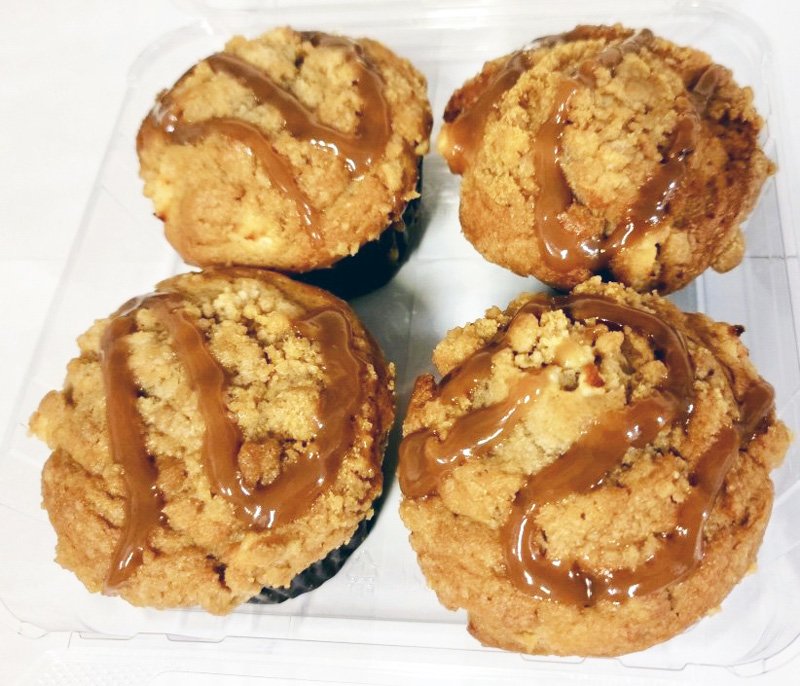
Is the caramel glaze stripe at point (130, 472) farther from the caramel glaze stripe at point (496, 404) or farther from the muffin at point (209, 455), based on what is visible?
the caramel glaze stripe at point (496, 404)

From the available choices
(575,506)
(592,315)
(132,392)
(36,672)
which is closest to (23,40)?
(132,392)

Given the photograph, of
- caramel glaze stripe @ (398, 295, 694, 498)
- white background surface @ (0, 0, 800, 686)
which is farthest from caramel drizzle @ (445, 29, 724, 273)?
white background surface @ (0, 0, 800, 686)

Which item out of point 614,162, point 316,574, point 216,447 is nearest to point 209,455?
point 216,447

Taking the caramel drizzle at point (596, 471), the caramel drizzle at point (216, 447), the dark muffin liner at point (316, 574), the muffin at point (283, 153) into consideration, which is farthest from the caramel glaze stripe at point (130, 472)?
the caramel drizzle at point (596, 471)

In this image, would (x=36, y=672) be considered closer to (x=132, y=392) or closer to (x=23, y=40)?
(x=132, y=392)

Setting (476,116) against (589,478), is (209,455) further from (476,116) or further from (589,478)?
(476,116)
